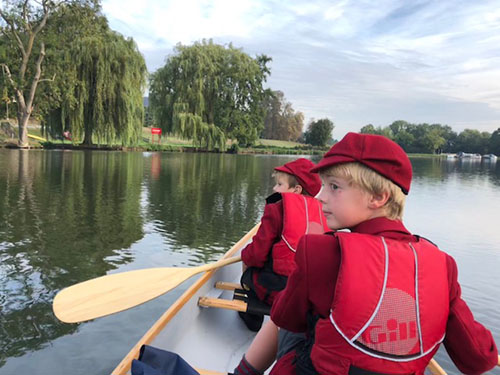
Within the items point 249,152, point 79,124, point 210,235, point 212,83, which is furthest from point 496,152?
point 210,235

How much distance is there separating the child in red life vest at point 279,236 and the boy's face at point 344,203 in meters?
1.26

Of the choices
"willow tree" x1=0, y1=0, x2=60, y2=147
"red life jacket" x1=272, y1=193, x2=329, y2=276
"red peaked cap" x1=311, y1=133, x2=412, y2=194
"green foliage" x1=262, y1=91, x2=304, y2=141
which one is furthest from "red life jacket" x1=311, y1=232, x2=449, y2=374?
"green foliage" x1=262, y1=91, x2=304, y2=141

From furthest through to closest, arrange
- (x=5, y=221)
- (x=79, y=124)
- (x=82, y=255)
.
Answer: (x=79, y=124) < (x=5, y=221) < (x=82, y=255)

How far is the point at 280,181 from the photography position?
3168 millimetres

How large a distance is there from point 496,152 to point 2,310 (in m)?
104

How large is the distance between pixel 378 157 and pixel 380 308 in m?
0.49

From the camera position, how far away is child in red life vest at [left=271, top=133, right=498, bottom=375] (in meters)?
1.29

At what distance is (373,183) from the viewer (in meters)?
1.41

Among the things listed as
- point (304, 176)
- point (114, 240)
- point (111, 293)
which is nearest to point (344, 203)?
point (304, 176)

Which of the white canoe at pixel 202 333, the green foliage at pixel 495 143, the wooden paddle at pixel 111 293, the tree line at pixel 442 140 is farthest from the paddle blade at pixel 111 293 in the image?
the green foliage at pixel 495 143

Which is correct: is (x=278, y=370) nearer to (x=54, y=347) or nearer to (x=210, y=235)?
(x=54, y=347)

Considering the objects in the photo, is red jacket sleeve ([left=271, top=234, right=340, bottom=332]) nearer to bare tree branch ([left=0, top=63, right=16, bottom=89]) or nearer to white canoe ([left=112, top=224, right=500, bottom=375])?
white canoe ([left=112, top=224, right=500, bottom=375])

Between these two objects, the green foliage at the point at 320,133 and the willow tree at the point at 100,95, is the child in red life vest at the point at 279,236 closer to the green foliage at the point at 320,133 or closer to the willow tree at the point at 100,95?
the willow tree at the point at 100,95

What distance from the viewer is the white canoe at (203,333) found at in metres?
2.42
